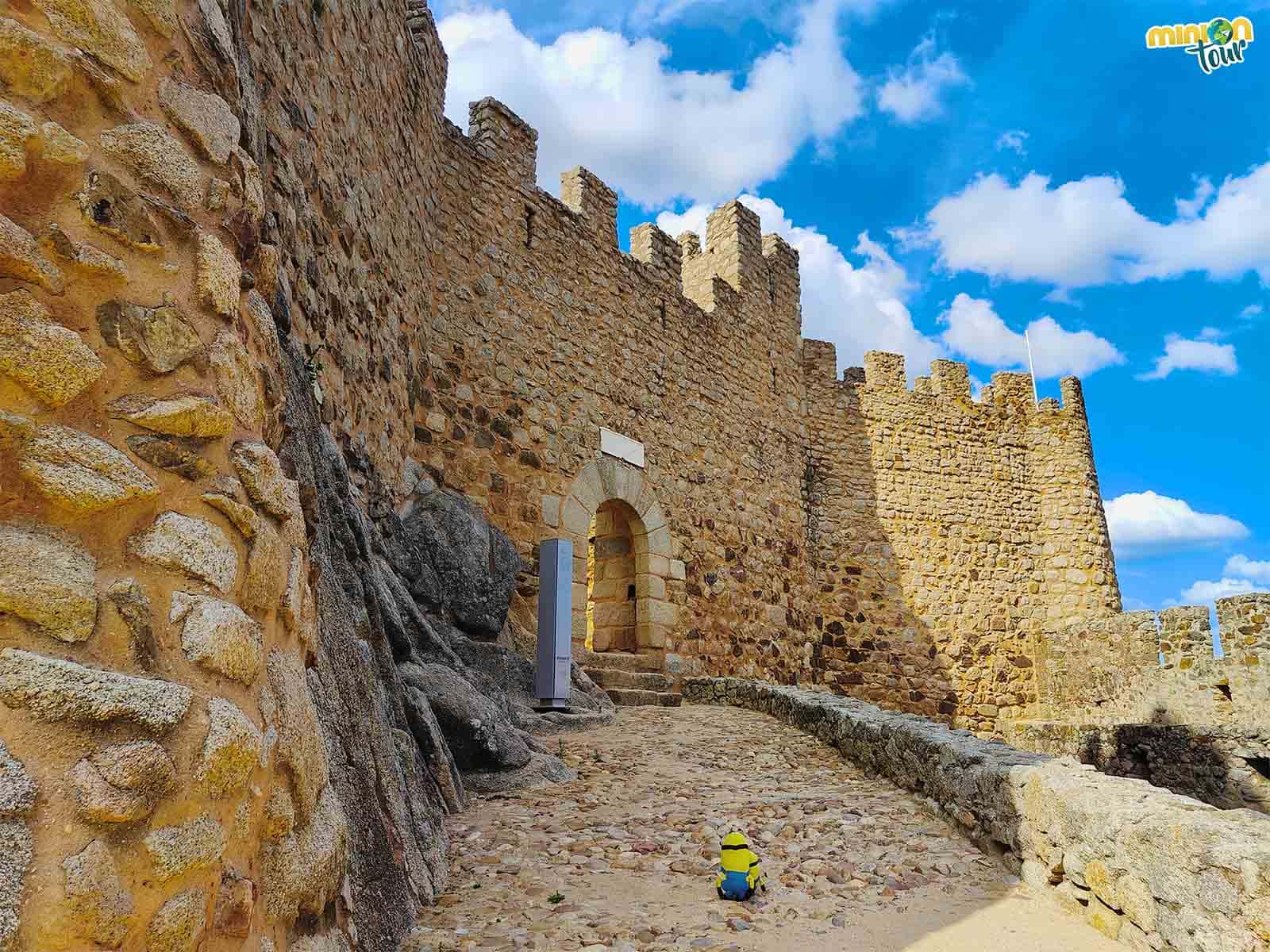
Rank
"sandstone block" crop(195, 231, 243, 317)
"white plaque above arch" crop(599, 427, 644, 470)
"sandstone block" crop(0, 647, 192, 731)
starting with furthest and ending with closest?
"white plaque above arch" crop(599, 427, 644, 470) < "sandstone block" crop(195, 231, 243, 317) < "sandstone block" crop(0, 647, 192, 731)

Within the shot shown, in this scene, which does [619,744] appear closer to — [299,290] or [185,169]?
[299,290]

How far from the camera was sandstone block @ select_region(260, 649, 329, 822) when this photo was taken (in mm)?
1632

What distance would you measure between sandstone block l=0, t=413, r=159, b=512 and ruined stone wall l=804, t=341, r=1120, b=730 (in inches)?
424

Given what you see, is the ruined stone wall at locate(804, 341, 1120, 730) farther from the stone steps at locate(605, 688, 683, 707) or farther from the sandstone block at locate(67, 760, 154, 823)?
the sandstone block at locate(67, 760, 154, 823)

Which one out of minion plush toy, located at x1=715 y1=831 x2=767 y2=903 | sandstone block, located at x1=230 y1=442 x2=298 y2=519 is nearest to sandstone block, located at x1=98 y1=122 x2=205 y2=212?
sandstone block, located at x1=230 y1=442 x2=298 y2=519

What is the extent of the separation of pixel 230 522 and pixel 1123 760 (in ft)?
27.0

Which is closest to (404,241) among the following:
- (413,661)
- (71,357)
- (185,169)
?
(413,661)

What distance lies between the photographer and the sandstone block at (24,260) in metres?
1.32

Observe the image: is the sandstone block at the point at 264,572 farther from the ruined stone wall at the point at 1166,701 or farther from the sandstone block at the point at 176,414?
the ruined stone wall at the point at 1166,701

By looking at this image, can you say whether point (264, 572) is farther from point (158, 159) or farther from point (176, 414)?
point (158, 159)

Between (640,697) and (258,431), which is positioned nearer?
(258,431)

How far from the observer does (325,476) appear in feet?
9.46

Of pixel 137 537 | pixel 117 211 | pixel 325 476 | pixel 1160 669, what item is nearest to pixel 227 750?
pixel 137 537

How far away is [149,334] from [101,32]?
56cm
